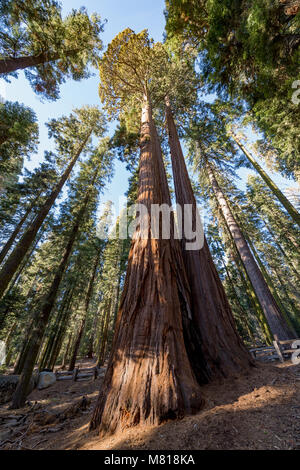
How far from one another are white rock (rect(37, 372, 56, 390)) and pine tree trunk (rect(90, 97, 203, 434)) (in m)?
9.72

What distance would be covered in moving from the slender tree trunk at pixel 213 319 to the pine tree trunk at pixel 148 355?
506mm

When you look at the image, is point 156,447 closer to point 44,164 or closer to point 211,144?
point 211,144

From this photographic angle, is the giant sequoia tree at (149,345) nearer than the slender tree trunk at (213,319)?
Yes

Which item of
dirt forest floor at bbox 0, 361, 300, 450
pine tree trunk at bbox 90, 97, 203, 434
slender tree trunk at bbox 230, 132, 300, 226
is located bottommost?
dirt forest floor at bbox 0, 361, 300, 450

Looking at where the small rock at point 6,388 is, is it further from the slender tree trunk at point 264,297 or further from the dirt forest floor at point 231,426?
the slender tree trunk at point 264,297

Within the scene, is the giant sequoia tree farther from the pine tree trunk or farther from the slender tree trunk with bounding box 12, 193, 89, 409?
the slender tree trunk with bounding box 12, 193, 89, 409

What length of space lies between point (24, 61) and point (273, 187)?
12.5 m

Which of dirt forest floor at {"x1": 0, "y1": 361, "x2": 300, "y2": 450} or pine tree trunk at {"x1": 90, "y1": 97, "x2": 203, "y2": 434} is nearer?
dirt forest floor at {"x1": 0, "y1": 361, "x2": 300, "y2": 450}

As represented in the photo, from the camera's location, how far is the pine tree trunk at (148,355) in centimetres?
177

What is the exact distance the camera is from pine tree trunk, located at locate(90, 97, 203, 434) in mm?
1770

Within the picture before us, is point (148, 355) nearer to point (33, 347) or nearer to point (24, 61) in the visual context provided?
point (33, 347)

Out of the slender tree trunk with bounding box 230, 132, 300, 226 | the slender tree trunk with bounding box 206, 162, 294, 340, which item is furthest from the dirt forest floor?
the slender tree trunk with bounding box 230, 132, 300, 226

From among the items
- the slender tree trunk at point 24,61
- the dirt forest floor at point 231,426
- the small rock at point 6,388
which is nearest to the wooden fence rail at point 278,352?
the dirt forest floor at point 231,426

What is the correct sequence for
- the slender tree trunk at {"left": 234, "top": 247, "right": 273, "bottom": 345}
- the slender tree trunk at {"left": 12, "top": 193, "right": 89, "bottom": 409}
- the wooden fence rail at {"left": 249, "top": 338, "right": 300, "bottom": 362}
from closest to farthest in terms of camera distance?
the slender tree trunk at {"left": 12, "top": 193, "right": 89, "bottom": 409}
the wooden fence rail at {"left": 249, "top": 338, "right": 300, "bottom": 362}
the slender tree trunk at {"left": 234, "top": 247, "right": 273, "bottom": 345}
